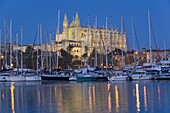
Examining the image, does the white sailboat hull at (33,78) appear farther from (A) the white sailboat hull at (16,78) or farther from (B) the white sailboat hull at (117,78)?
(B) the white sailboat hull at (117,78)

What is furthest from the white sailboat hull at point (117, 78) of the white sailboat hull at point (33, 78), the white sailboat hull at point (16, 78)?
the white sailboat hull at point (16, 78)

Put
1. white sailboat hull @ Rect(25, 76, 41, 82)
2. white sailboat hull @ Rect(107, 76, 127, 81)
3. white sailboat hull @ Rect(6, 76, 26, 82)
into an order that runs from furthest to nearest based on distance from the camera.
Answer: white sailboat hull @ Rect(6, 76, 26, 82), white sailboat hull @ Rect(25, 76, 41, 82), white sailboat hull @ Rect(107, 76, 127, 81)

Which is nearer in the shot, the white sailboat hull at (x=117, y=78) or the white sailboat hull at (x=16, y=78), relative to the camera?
the white sailboat hull at (x=117, y=78)

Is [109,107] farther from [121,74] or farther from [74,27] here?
[74,27]

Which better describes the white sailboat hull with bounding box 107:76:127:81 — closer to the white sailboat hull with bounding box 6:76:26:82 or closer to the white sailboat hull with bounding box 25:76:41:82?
the white sailboat hull with bounding box 25:76:41:82

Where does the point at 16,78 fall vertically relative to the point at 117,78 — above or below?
above

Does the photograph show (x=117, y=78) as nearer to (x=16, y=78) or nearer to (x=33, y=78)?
(x=33, y=78)

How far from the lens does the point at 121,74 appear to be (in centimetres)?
6362

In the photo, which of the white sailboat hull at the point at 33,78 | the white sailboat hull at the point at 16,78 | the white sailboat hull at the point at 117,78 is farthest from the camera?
the white sailboat hull at the point at 16,78

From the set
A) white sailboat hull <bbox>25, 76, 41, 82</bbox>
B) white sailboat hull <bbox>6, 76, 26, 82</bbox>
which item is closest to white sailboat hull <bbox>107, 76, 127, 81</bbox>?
white sailboat hull <bbox>25, 76, 41, 82</bbox>

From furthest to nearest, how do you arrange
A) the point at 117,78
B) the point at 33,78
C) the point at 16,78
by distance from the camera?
1. the point at 16,78
2. the point at 33,78
3. the point at 117,78

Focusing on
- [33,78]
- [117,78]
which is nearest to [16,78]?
[33,78]

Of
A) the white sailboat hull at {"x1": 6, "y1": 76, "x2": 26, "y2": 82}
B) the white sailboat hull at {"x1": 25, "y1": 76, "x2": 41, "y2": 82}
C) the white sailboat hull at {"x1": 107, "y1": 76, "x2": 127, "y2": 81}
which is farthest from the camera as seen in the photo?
the white sailboat hull at {"x1": 6, "y1": 76, "x2": 26, "y2": 82}

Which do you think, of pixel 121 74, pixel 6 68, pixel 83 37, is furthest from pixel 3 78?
Answer: pixel 83 37
